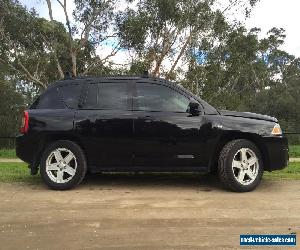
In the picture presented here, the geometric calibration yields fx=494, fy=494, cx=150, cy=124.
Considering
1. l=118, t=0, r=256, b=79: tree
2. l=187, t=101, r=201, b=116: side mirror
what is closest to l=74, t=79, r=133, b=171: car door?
l=187, t=101, r=201, b=116: side mirror

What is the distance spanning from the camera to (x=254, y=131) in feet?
23.0

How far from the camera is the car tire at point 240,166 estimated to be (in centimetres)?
683

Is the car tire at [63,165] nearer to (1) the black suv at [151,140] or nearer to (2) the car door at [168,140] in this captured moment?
(1) the black suv at [151,140]

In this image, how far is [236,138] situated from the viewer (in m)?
7.11

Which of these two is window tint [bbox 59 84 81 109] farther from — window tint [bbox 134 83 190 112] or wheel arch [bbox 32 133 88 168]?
window tint [bbox 134 83 190 112]

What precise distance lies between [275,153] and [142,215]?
96.5 inches

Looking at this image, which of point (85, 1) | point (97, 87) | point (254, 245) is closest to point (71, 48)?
point (85, 1)

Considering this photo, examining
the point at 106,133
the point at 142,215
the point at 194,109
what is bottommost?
the point at 142,215

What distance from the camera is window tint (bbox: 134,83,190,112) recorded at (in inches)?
282

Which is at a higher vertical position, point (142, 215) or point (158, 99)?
point (158, 99)

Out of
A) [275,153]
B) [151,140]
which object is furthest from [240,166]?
[151,140]

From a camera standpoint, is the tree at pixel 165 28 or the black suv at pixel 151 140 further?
the tree at pixel 165 28

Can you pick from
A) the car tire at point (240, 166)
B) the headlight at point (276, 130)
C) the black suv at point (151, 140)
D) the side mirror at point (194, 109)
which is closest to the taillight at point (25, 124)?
the black suv at point (151, 140)

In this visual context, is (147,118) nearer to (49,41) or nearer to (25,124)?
(25,124)
